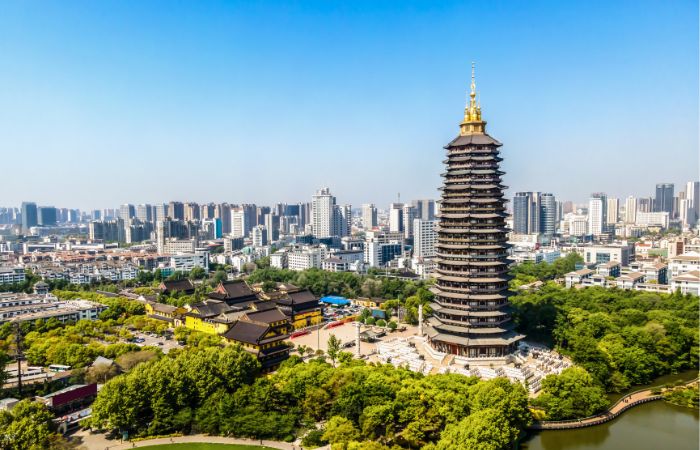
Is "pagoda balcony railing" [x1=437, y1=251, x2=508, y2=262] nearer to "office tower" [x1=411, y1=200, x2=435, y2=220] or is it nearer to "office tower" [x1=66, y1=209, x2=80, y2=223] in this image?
"office tower" [x1=411, y1=200, x2=435, y2=220]

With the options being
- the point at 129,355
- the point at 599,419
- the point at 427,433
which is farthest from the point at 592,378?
the point at 129,355

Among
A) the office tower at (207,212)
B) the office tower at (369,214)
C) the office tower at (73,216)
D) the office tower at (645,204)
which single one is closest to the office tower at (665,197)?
the office tower at (645,204)

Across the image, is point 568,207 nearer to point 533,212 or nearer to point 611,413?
point 533,212

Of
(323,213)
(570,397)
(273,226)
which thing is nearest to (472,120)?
(570,397)

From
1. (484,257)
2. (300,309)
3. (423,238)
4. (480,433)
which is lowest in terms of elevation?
(300,309)

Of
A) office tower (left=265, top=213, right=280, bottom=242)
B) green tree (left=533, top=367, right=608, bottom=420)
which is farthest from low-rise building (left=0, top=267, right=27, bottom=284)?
office tower (left=265, top=213, right=280, bottom=242)

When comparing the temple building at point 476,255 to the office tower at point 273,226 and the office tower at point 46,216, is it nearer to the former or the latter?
the office tower at point 273,226
